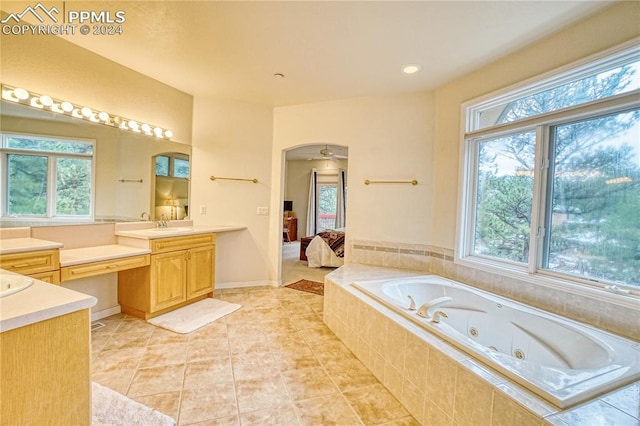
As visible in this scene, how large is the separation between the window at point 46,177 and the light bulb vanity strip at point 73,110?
253 millimetres

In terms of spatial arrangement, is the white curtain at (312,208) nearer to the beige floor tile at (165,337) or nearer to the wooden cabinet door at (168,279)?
the wooden cabinet door at (168,279)

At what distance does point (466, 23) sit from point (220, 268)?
3767 mm

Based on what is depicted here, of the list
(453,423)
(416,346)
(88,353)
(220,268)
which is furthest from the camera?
(220,268)

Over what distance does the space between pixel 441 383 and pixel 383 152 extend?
2600mm

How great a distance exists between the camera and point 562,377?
1.26 metres

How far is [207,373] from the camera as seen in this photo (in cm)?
203

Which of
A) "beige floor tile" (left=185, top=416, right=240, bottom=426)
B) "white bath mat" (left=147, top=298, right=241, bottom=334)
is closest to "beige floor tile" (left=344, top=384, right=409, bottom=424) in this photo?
"beige floor tile" (left=185, top=416, right=240, bottom=426)

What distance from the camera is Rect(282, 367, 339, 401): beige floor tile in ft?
6.07

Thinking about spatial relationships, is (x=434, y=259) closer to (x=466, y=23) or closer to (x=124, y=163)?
(x=466, y=23)

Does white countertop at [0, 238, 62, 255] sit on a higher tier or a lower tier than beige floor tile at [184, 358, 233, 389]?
higher

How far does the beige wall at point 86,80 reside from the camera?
7.36 feet

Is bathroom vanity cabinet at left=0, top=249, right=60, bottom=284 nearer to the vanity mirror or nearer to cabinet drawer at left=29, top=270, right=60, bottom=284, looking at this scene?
cabinet drawer at left=29, top=270, right=60, bottom=284

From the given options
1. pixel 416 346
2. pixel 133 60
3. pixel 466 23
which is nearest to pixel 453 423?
pixel 416 346

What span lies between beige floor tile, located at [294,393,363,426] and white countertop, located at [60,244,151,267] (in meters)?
1.95
